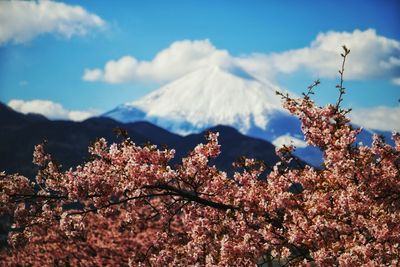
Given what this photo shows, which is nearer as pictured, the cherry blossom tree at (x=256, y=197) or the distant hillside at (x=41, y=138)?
the cherry blossom tree at (x=256, y=197)

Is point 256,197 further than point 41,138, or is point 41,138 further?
point 41,138

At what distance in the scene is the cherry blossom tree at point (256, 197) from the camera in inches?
352

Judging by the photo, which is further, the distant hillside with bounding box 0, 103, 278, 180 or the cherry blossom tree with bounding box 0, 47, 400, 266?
the distant hillside with bounding box 0, 103, 278, 180

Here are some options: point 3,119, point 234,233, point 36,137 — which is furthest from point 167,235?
point 3,119

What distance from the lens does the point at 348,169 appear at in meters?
9.34

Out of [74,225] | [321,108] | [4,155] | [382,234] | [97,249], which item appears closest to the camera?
[382,234]

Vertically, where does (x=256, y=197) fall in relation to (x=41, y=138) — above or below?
below

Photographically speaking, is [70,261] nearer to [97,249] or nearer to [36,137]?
[97,249]

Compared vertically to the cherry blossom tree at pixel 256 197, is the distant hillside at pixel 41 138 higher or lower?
higher

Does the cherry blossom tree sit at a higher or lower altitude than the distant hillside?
lower

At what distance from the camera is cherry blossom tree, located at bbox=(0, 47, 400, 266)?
895 centimetres

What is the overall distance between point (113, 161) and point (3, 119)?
174 m

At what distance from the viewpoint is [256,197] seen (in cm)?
1017

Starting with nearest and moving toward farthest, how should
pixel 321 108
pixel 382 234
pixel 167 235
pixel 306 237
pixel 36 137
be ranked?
1. pixel 382 234
2. pixel 306 237
3. pixel 321 108
4. pixel 167 235
5. pixel 36 137
